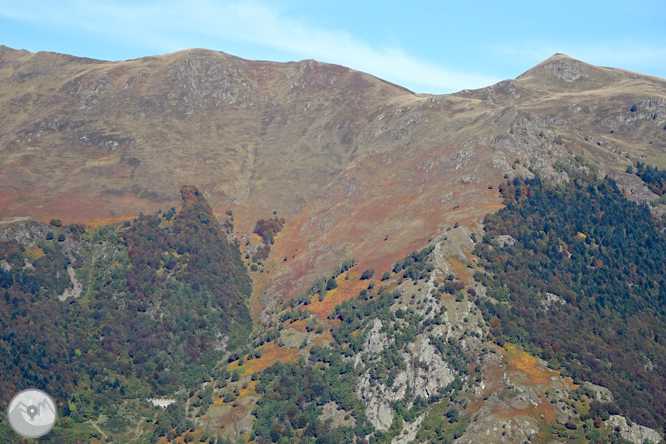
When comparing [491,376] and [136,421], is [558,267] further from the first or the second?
[136,421]

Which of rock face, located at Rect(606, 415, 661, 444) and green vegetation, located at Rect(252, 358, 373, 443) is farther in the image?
green vegetation, located at Rect(252, 358, 373, 443)

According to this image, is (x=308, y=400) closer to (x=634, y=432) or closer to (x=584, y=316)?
(x=634, y=432)

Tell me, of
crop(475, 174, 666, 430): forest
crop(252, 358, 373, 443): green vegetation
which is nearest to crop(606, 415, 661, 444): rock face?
crop(475, 174, 666, 430): forest

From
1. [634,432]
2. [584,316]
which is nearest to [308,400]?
[634,432]

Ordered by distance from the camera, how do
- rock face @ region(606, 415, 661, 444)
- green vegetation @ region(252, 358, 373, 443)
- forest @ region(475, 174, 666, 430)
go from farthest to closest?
1. forest @ region(475, 174, 666, 430)
2. green vegetation @ region(252, 358, 373, 443)
3. rock face @ region(606, 415, 661, 444)

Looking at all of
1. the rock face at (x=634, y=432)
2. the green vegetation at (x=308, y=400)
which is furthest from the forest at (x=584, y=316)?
the green vegetation at (x=308, y=400)

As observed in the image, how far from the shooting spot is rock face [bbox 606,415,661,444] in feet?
454

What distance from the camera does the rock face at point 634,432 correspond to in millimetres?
138375

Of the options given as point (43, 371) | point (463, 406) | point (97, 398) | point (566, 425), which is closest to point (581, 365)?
point (566, 425)

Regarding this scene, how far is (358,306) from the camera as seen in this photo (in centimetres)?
18912

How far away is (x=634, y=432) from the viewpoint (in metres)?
139

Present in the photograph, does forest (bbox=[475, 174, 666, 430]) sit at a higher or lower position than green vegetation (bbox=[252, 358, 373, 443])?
higher

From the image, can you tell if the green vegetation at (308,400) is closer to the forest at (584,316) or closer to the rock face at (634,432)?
the forest at (584,316)

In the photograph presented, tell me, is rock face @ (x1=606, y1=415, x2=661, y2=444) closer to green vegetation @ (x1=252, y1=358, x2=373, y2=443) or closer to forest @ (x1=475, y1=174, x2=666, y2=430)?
forest @ (x1=475, y1=174, x2=666, y2=430)
